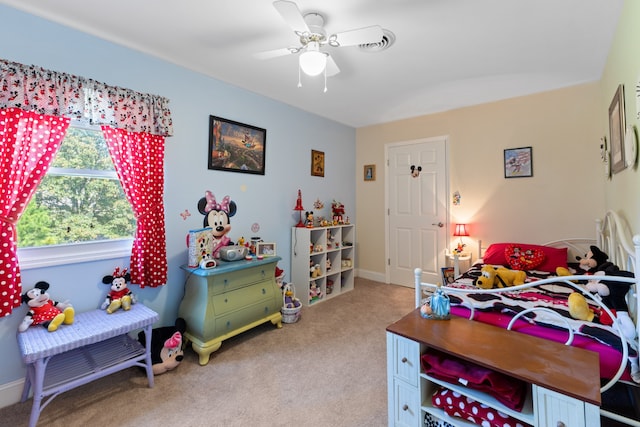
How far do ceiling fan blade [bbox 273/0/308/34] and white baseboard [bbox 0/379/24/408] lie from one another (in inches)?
111

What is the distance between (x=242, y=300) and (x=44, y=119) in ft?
6.31

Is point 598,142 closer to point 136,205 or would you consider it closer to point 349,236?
point 349,236

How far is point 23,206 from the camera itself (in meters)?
1.84

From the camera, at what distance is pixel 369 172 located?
4688 millimetres

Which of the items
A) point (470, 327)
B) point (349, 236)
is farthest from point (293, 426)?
point (349, 236)

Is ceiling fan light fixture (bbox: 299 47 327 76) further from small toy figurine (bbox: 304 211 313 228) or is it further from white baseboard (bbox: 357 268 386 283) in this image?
white baseboard (bbox: 357 268 386 283)

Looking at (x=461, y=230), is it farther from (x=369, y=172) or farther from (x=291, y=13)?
(x=291, y=13)

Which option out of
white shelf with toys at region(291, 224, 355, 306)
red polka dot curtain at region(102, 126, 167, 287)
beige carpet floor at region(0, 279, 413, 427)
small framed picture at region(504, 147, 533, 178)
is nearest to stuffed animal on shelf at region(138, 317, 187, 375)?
beige carpet floor at region(0, 279, 413, 427)

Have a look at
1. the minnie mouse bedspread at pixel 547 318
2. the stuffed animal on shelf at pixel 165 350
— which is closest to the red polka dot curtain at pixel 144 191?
the stuffed animal on shelf at pixel 165 350

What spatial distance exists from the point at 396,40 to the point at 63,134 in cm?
249

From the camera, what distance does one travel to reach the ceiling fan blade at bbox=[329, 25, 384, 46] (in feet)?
5.44

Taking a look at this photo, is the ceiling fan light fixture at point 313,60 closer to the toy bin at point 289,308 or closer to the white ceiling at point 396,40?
the white ceiling at point 396,40

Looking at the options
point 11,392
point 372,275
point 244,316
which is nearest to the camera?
point 11,392

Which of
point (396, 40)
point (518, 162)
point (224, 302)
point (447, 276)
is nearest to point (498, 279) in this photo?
point (447, 276)
